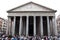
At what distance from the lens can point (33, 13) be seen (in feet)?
111

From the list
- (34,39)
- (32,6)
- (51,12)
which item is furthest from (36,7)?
(34,39)

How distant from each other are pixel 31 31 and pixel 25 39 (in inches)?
712

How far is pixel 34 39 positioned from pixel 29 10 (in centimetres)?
1450

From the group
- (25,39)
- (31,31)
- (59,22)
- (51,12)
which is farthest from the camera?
(59,22)

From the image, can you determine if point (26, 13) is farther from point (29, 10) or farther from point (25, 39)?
point (25, 39)

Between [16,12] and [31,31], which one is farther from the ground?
[16,12]

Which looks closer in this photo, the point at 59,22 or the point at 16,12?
the point at 16,12

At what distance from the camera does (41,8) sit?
3434 cm

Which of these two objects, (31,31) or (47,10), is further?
(31,31)

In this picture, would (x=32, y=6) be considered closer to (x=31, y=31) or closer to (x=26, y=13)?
(x=26, y=13)

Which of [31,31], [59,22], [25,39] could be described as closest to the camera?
[25,39]

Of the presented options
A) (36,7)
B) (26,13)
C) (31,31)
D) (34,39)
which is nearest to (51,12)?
(36,7)

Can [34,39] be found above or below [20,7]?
below

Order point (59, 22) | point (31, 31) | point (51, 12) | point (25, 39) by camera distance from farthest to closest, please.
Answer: point (59, 22), point (31, 31), point (51, 12), point (25, 39)
